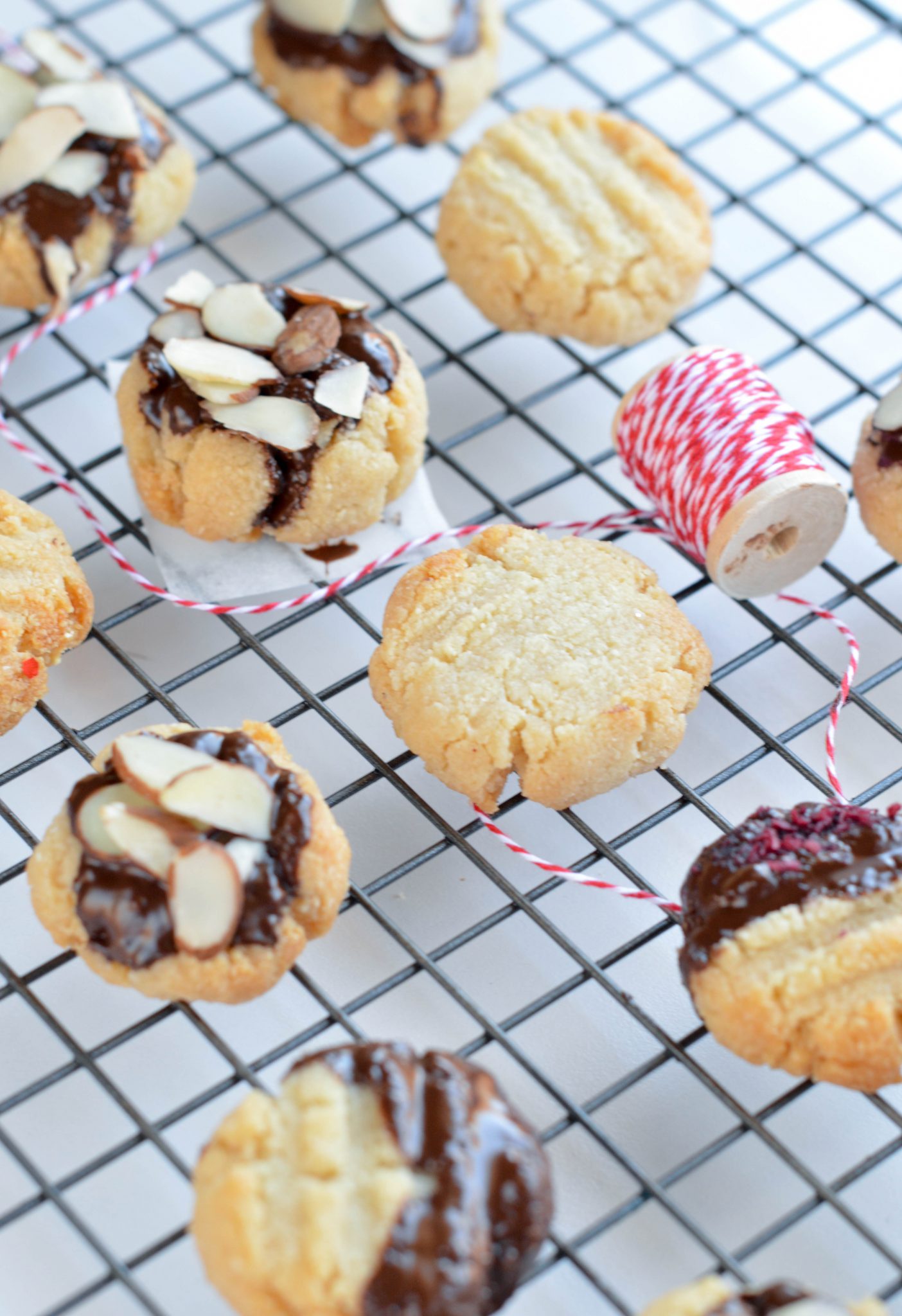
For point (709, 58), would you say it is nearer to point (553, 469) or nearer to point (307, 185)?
point (307, 185)

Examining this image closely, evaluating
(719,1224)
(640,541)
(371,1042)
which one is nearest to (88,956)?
(371,1042)

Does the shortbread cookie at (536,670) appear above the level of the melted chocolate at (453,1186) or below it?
above

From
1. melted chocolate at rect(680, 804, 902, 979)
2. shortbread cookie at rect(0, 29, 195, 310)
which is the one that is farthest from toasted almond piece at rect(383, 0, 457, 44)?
melted chocolate at rect(680, 804, 902, 979)

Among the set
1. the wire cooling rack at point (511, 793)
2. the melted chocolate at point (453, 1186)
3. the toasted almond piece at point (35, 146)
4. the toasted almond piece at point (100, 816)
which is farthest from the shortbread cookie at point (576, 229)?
the melted chocolate at point (453, 1186)

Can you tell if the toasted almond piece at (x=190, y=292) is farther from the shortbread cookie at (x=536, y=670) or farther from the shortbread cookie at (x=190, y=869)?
the shortbread cookie at (x=190, y=869)

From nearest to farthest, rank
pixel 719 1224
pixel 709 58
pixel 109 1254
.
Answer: pixel 109 1254
pixel 719 1224
pixel 709 58

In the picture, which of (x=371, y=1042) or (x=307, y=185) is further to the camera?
(x=307, y=185)
